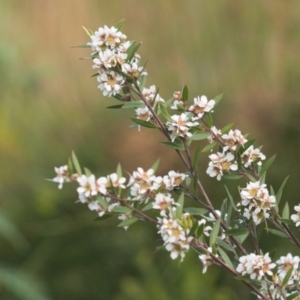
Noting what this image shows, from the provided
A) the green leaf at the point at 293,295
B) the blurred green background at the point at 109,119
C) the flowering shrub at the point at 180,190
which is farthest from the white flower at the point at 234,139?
the blurred green background at the point at 109,119

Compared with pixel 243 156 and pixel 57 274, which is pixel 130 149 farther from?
pixel 243 156

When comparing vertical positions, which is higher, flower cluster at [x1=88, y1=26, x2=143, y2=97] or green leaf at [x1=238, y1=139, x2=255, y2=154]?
flower cluster at [x1=88, y1=26, x2=143, y2=97]

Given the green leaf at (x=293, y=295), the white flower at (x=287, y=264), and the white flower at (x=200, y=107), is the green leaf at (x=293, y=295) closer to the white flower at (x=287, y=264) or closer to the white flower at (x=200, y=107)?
the white flower at (x=287, y=264)

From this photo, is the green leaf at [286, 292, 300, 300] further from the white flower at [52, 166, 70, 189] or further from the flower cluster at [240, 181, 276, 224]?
the white flower at [52, 166, 70, 189]

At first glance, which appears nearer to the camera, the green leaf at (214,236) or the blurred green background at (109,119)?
the green leaf at (214,236)

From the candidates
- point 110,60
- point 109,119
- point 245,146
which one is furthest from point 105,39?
point 109,119

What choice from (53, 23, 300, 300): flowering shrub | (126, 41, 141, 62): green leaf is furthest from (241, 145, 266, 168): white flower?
(126, 41, 141, 62): green leaf
